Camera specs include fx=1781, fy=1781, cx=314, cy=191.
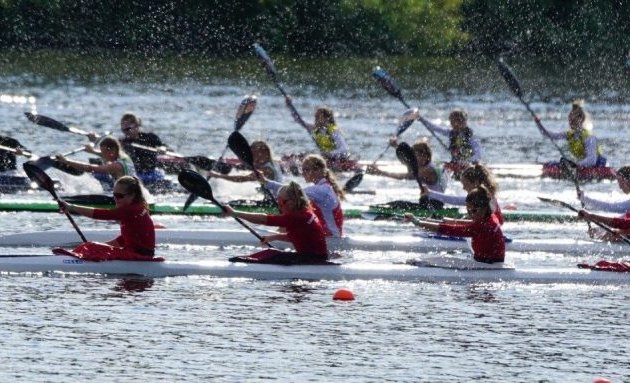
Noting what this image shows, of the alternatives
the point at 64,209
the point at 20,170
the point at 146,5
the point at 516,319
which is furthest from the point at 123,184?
the point at 146,5

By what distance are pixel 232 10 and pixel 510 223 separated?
1716 inches

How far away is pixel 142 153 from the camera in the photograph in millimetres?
28016

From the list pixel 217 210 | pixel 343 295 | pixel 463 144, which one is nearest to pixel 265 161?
pixel 217 210

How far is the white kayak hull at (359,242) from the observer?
2341cm

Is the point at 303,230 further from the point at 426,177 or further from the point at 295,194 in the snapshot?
the point at 426,177

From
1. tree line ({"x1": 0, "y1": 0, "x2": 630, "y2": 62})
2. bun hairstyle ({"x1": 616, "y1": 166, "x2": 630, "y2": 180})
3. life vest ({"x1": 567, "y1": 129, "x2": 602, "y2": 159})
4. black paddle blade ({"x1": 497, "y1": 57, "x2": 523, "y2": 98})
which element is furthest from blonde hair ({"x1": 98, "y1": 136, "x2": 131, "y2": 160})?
tree line ({"x1": 0, "y1": 0, "x2": 630, "y2": 62})

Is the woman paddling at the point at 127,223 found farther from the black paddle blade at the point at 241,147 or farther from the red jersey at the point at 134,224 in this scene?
the black paddle blade at the point at 241,147

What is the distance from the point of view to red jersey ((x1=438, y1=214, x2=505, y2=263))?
20609 mm

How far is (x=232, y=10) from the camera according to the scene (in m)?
69.0

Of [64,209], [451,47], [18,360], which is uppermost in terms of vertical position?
[451,47]

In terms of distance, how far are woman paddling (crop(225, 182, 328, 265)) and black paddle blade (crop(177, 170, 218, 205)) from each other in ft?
2.14

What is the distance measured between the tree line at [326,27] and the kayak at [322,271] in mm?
45699

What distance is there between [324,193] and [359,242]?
1.30 metres

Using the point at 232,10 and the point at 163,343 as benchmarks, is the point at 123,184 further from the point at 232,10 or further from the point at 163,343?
the point at 232,10
